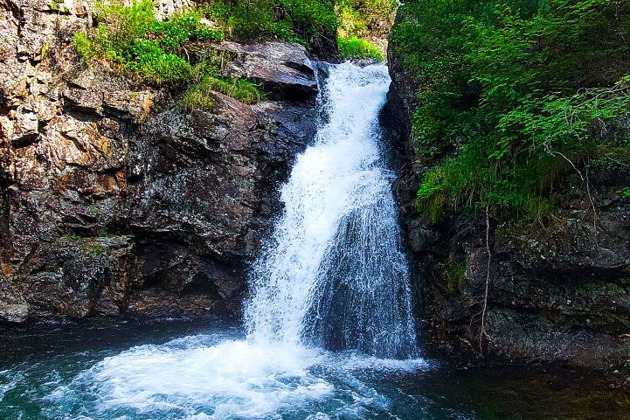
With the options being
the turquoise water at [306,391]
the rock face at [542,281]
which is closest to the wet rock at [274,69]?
the rock face at [542,281]

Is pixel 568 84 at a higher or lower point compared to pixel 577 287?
higher

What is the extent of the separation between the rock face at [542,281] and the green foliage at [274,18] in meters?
8.60

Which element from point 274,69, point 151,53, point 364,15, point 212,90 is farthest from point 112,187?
point 364,15

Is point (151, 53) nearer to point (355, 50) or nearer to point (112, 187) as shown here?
point (112, 187)

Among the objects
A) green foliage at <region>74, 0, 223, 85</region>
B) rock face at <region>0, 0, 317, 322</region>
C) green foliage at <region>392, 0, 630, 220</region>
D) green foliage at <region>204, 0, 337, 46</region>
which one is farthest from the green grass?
green foliage at <region>392, 0, 630, 220</region>

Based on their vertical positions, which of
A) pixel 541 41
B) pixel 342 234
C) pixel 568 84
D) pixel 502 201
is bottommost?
pixel 342 234

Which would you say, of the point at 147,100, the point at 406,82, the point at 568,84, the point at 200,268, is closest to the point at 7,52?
the point at 147,100

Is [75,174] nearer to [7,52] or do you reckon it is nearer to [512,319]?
[7,52]

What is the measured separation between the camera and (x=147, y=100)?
988cm

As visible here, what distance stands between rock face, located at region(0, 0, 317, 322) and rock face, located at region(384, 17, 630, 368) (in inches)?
156

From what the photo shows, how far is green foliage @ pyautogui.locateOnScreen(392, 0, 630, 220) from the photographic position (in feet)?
19.1

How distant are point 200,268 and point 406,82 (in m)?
6.36

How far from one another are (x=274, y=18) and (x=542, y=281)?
40.3ft

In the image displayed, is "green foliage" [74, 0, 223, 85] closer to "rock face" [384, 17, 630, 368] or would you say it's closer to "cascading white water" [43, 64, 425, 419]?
"cascading white water" [43, 64, 425, 419]
